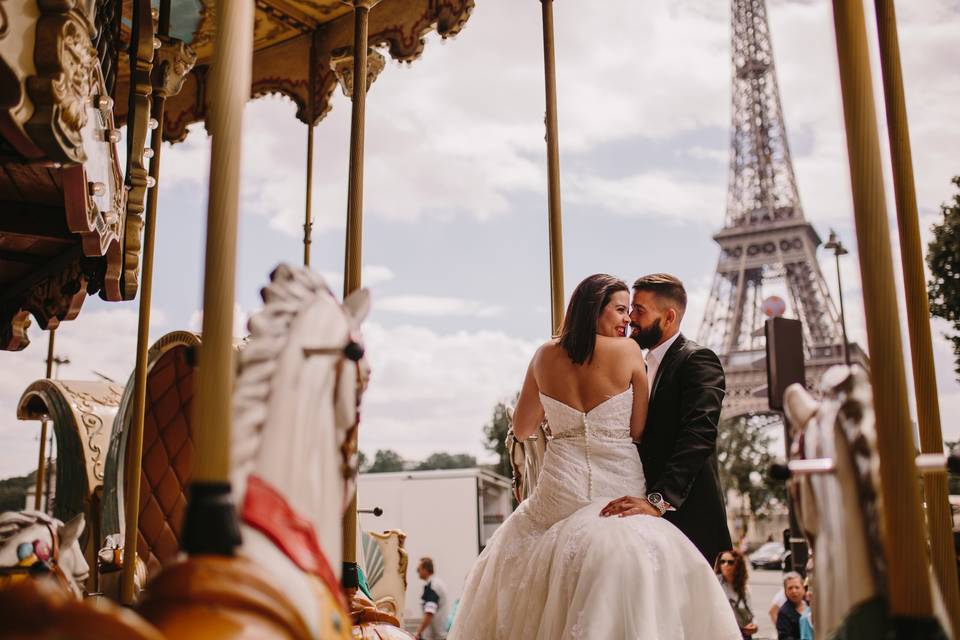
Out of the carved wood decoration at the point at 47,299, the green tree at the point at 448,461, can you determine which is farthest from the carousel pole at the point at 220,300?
the green tree at the point at 448,461

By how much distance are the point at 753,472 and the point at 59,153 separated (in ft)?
127

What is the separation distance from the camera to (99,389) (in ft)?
20.2

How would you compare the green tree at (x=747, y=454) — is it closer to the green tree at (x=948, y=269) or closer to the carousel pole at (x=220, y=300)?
the green tree at (x=948, y=269)

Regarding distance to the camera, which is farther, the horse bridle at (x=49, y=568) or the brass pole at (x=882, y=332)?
the horse bridle at (x=49, y=568)

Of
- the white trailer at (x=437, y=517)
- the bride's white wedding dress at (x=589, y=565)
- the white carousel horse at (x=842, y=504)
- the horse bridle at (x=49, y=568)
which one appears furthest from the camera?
the white trailer at (x=437, y=517)

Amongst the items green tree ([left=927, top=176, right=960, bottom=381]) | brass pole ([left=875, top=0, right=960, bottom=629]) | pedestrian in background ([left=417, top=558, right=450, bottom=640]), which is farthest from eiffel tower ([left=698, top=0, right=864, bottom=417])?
brass pole ([left=875, top=0, right=960, bottom=629])

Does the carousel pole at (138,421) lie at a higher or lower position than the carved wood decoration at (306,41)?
lower

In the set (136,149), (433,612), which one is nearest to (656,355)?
(136,149)

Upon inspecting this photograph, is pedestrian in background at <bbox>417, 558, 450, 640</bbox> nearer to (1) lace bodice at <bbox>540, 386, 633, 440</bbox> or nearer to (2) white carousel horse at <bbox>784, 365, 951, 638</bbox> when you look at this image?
(1) lace bodice at <bbox>540, 386, 633, 440</bbox>

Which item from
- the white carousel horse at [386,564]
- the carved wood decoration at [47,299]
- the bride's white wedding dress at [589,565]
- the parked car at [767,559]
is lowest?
the parked car at [767,559]

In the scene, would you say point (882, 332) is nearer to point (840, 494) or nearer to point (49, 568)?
point (840, 494)

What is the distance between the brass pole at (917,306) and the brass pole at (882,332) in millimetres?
590

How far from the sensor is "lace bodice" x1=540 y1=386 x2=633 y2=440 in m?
3.19

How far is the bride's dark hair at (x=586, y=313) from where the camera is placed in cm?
321
